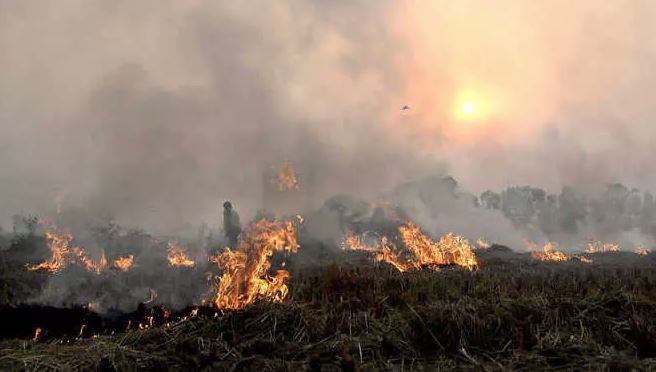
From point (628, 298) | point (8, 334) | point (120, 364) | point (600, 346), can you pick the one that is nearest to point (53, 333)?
point (8, 334)

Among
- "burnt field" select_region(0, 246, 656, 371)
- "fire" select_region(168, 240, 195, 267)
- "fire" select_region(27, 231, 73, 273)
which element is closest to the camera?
"burnt field" select_region(0, 246, 656, 371)

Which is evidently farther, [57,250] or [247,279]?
[57,250]

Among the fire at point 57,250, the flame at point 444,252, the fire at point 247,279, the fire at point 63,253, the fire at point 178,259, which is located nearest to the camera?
the fire at point 247,279

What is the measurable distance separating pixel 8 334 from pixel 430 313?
37.7ft

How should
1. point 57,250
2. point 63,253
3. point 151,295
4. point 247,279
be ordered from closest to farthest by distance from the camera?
1. point 247,279
2. point 151,295
3. point 63,253
4. point 57,250

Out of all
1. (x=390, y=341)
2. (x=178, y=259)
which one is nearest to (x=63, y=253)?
(x=178, y=259)

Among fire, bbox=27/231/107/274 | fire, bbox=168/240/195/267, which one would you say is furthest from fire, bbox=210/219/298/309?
fire, bbox=27/231/107/274

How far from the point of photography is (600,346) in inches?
237

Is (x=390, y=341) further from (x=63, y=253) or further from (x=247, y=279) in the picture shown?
(x=63, y=253)

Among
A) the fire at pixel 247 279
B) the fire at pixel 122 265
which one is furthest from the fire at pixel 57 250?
the fire at pixel 247 279

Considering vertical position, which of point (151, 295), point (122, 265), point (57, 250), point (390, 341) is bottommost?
point (151, 295)

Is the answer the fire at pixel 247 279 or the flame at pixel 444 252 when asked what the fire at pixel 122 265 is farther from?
the flame at pixel 444 252

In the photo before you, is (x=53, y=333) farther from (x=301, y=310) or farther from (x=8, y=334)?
(x=301, y=310)

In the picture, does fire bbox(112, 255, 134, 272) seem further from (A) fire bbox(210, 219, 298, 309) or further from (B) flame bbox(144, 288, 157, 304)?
(A) fire bbox(210, 219, 298, 309)
